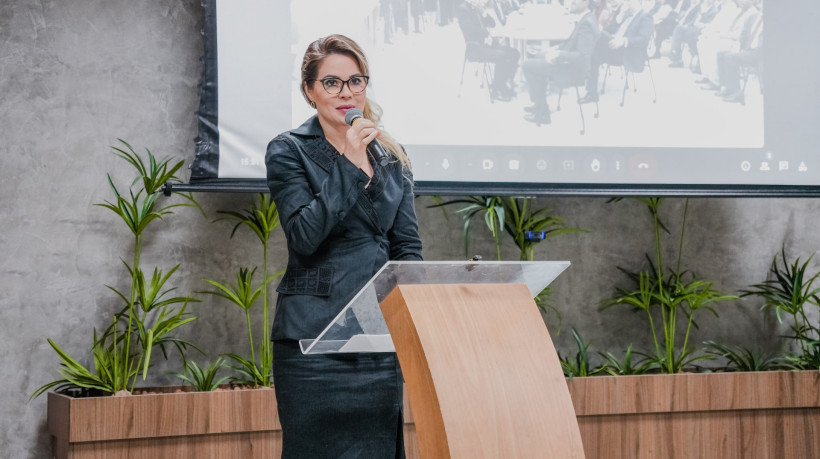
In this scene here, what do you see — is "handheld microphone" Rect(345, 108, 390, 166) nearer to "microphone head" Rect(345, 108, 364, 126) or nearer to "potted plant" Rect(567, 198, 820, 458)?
"microphone head" Rect(345, 108, 364, 126)

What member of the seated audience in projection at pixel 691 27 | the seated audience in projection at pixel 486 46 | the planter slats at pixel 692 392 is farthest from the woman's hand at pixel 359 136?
the seated audience in projection at pixel 691 27

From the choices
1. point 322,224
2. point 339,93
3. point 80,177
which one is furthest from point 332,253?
point 80,177

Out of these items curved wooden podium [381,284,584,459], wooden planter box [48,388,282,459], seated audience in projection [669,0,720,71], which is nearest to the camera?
curved wooden podium [381,284,584,459]

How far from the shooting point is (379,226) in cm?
192

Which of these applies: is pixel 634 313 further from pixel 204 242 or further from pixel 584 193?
pixel 204 242

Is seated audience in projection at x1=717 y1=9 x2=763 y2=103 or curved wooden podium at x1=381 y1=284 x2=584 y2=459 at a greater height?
seated audience in projection at x1=717 y1=9 x2=763 y2=103

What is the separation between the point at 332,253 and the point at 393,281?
1.74 feet

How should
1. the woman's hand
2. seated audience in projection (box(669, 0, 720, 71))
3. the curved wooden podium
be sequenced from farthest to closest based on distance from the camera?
seated audience in projection (box(669, 0, 720, 71)) < the woman's hand < the curved wooden podium

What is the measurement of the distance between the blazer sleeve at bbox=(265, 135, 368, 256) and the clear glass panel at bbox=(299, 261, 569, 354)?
0.90 ft

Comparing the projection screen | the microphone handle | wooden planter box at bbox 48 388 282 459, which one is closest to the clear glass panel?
the microphone handle

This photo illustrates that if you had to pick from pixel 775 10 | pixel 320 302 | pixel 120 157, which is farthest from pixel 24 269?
pixel 775 10

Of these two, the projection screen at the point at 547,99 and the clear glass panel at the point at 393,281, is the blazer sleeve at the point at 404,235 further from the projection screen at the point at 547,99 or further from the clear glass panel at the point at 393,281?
the projection screen at the point at 547,99

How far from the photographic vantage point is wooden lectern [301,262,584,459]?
118 cm

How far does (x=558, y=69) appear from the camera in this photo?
138 inches
